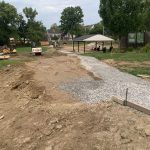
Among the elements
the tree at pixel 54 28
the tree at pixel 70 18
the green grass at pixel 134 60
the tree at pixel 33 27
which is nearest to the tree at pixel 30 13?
the tree at pixel 33 27

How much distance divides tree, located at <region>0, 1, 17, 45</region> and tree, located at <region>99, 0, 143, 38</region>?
34177 mm

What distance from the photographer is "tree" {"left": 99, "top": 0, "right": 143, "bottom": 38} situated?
156 ft

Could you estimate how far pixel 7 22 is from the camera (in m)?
79.5

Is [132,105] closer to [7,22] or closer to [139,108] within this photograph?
[139,108]

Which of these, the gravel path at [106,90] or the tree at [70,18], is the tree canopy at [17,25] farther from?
the gravel path at [106,90]

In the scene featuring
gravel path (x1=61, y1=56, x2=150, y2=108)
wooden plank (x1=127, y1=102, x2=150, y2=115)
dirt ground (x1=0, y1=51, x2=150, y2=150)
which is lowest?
dirt ground (x1=0, y1=51, x2=150, y2=150)

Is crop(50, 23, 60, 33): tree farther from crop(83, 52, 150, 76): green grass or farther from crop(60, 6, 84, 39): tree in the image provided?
crop(83, 52, 150, 76): green grass

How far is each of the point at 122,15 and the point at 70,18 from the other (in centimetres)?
7963

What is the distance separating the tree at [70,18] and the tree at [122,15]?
75307 millimetres

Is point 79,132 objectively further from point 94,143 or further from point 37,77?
point 37,77

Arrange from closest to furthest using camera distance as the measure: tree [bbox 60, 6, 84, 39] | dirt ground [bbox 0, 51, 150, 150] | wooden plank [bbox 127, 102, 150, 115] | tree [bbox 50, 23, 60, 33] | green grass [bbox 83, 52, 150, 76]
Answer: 1. dirt ground [bbox 0, 51, 150, 150]
2. wooden plank [bbox 127, 102, 150, 115]
3. green grass [bbox 83, 52, 150, 76]
4. tree [bbox 60, 6, 84, 39]
5. tree [bbox 50, 23, 60, 33]

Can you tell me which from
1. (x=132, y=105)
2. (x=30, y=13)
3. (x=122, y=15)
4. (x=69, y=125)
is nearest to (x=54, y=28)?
(x=30, y=13)

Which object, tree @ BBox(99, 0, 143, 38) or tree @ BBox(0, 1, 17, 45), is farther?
→ tree @ BBox(0, 1, 17, 45)

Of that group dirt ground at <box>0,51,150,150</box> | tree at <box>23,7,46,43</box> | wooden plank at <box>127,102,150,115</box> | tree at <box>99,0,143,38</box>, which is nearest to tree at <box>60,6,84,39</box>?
tree at <box>23,7,46,43</box>
